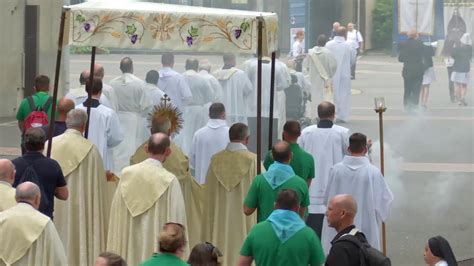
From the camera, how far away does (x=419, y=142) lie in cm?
1791

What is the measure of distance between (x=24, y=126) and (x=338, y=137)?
3.29 m

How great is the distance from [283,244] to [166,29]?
3.47 meters

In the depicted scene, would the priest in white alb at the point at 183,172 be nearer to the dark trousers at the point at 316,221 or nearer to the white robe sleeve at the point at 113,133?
the white robe sleeve at the point at 113,133

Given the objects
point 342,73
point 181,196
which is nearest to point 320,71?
point 342,73

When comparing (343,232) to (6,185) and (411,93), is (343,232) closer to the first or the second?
(6,185)

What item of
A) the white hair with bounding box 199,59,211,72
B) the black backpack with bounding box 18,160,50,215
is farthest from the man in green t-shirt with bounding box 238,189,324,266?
the white hair with bounding box 199,59,211,72

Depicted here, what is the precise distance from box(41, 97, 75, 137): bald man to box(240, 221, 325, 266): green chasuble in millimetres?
4033

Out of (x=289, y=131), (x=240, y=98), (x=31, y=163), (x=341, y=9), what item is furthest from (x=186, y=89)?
(x=31, y=163)

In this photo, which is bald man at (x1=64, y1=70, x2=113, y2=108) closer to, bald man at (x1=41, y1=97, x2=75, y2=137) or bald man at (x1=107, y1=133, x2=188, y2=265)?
bald man at (x1=41, y1=97, x2=75, y2=137)

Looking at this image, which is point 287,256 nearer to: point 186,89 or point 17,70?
point 186,89

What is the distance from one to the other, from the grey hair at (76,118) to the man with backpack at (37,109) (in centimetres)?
161

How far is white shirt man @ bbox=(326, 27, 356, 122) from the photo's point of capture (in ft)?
58.6

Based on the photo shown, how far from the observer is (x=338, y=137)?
14477 millimetres

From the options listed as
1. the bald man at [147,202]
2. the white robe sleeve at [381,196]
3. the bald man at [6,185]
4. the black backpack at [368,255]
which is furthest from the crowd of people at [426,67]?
the black backpack at [368,255]
